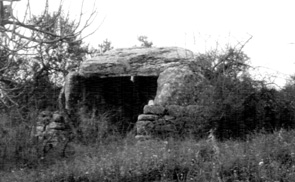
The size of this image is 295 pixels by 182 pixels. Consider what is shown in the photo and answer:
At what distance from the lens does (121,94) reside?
1705 cm

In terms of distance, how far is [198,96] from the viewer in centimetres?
1220

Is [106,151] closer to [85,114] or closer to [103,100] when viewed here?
[85,114]

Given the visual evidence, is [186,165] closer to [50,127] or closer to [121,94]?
[50,127]

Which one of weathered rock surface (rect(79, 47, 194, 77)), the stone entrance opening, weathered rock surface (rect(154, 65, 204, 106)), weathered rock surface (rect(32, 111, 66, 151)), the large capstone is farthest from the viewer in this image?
the stone entrance opening

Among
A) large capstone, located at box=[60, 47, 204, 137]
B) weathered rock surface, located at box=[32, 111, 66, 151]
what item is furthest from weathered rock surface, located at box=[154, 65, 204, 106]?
weathered rock surface, located at box=[32, 111, 66, 151]

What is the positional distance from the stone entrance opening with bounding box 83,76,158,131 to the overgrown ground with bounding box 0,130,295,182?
6578 mm

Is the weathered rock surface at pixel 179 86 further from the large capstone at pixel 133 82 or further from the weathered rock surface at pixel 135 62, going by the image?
the weathered rock surface at pixel 135 62

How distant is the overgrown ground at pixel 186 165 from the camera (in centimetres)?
752

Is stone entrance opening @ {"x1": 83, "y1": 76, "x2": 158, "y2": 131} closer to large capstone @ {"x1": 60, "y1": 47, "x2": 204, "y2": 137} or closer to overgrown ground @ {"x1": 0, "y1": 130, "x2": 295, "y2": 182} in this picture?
large capstone @ {"x1": 60, "y1": 47, "x2": 204, "y2": 137}

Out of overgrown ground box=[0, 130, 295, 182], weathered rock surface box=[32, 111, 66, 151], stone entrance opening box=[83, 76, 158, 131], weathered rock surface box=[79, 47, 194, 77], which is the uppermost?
weathered rock surface box=[79, 47, 194, 77]

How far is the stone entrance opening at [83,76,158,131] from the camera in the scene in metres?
16.3

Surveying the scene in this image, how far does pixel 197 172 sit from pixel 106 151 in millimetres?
3061

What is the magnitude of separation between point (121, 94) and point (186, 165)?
912 cm

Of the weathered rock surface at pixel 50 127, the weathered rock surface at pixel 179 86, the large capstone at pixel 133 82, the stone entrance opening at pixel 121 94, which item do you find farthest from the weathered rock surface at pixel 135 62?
the weathered rock surface at pixel 50 127
